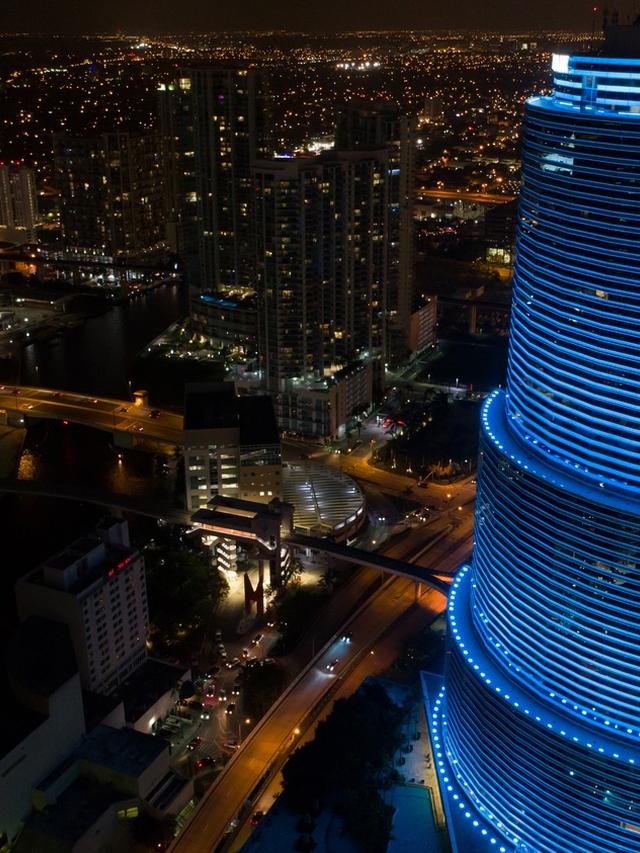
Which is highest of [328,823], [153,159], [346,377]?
[153,159]

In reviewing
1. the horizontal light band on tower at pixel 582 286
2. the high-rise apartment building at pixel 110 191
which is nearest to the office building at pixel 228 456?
the horizontal light band on tower at pixel 582 286

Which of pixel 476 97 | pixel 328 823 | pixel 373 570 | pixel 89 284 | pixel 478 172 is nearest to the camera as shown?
pixel 328 823

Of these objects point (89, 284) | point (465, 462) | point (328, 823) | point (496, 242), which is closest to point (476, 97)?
point (496, 242)

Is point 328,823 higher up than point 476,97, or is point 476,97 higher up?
point 476,97

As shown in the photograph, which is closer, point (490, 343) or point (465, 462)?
point (465, 462)

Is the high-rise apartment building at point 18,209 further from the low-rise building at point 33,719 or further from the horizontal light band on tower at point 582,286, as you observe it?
the horizontal light band on tower at point 582,286

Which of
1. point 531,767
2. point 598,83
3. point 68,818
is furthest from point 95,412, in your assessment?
point 598,83

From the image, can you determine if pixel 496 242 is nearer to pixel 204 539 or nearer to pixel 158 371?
pixel 158 371
